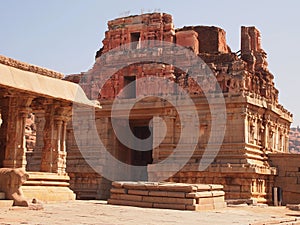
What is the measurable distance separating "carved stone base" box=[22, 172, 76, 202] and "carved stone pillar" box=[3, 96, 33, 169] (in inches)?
26.9

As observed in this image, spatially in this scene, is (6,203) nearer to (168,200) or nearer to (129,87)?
(168,200)

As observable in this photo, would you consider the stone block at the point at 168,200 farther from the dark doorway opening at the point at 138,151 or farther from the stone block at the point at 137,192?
the dark doorway opening at the point at 138,151

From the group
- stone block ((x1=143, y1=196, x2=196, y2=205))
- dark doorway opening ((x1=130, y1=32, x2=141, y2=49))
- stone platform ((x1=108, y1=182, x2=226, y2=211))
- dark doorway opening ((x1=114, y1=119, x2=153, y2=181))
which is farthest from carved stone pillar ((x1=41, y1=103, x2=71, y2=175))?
dark doorway opening ((x1=130, y1=32, x2=141, y2=49))

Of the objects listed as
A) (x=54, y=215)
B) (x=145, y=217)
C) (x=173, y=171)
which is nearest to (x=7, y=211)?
(x=54, y=215)

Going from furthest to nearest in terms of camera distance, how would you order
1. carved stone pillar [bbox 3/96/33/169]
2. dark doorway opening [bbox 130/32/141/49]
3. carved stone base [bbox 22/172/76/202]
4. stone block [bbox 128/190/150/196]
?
dark doorway opening [bbox 130/32/141/49] → carved stone pillar [bbox 3/96/33/169] → carved stone base [bbox 22/172/76/202] → stone block [bbox 128/190/150/196]

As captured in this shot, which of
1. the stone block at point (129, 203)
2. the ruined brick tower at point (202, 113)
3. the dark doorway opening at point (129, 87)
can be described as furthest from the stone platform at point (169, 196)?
the dark doorway opening at point (129, 87)

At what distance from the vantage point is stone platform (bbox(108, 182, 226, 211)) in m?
13.5

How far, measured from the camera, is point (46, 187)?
15891 millimetres

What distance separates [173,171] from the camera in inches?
938

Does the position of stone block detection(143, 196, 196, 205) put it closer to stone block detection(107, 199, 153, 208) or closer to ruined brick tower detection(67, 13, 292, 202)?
stone block detection(107, 199, 153, 208)

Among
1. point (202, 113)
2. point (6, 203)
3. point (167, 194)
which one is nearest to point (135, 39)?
point (202, 113)

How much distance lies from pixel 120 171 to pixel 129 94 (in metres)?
4.80

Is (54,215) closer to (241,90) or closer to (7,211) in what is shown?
(7,211)

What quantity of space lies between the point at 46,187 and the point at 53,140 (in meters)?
2.03
